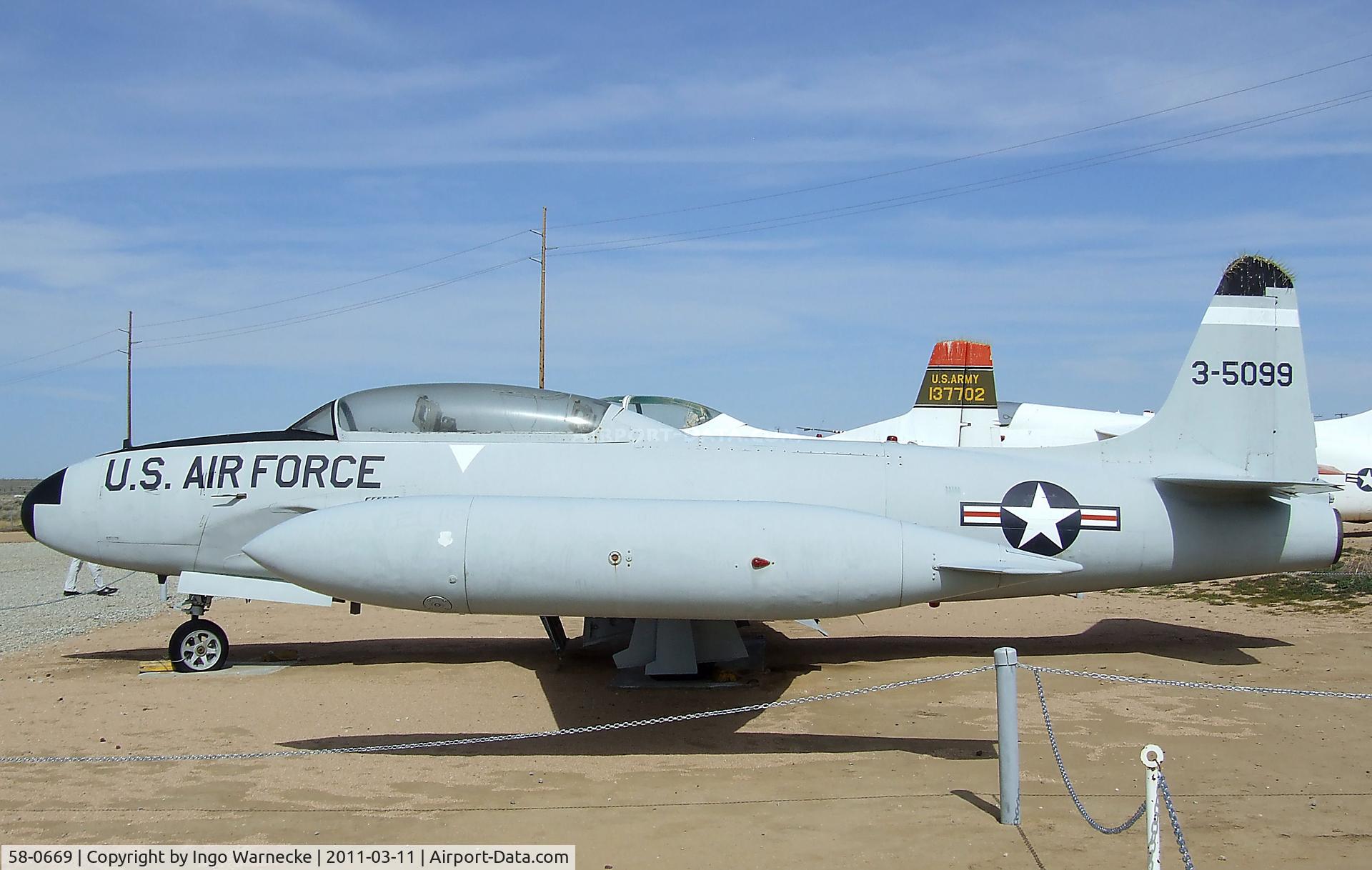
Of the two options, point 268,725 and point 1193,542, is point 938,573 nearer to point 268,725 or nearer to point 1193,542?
point 1193,542

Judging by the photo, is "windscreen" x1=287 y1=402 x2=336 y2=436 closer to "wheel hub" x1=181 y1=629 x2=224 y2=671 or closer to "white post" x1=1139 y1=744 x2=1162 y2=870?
"wheel hub" x1=181 y1=629 x2=224 y2=671

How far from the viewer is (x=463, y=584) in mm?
6684

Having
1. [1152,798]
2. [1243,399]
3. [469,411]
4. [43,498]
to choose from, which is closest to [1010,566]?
[1152,798]

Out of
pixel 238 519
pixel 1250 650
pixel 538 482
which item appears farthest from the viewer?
pixel 1250 650

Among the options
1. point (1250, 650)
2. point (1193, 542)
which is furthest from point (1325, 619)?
point (1193, 542)

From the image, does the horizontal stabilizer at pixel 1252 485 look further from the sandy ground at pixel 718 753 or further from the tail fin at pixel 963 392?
the tail fin at pixel 963 392

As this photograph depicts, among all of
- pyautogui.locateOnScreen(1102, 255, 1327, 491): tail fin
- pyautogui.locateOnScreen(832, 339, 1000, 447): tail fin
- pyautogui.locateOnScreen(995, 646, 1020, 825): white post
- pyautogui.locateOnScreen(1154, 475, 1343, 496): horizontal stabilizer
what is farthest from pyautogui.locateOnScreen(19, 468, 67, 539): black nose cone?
pyautogui.locateOnScreen(832, 339, 1000, 447): tail fin

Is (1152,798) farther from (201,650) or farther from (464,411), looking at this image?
(201,650)

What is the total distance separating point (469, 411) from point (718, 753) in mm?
3886

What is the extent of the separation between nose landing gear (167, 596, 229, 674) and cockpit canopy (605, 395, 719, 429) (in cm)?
455

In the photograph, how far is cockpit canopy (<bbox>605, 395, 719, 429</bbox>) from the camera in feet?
33.1

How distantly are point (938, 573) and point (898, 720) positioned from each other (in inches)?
64.7

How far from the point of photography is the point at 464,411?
29.4ft

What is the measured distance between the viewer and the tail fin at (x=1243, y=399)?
9688 millimetres
